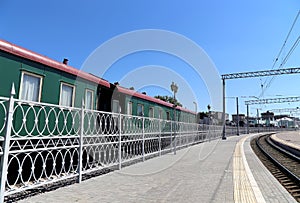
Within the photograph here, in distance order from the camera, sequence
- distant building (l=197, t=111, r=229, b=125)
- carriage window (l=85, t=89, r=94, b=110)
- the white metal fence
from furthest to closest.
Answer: distant building (l=197, t=111, r=229, b=125)
carriage window (l=85, t=89, r=94, b=110)
the white metal fence

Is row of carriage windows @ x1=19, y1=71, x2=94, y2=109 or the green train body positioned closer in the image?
the green train body

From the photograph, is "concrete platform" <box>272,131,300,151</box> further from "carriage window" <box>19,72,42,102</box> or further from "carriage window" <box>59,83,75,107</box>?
"carriage window" <box>19,72,42,102</box>

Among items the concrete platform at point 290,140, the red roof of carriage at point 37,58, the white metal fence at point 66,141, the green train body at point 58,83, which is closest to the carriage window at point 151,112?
the green train body at point 58,83

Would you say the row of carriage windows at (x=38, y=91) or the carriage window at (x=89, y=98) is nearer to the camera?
the row of carriage windows at (x=38, y=91)

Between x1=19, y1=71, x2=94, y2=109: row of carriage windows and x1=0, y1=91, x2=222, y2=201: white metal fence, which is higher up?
x1=19, y1=71, x2=94, y2=109: row of carriage windows

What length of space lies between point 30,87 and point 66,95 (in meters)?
1.29

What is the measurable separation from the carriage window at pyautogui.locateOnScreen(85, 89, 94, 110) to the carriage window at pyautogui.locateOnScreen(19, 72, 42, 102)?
1.97 metres

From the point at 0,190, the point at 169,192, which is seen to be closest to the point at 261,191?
the point at 169,192

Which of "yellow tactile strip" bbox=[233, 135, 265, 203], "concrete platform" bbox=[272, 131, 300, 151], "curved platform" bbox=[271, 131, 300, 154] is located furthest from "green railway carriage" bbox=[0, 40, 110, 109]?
"concrete platform" bbox=[272, 131, 300, 151]

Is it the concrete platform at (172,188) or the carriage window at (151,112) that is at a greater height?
the carriage window at (151,112)

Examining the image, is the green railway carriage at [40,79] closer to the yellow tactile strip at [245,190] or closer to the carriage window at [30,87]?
the carriage window at [30,87]

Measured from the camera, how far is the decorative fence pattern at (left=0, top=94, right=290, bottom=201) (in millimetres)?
3688

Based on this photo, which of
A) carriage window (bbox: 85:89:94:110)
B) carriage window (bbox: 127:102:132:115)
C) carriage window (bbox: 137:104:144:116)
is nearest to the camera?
carriage window (bbox: 85:89:94:110)

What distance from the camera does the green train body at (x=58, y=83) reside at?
5.21 meters
